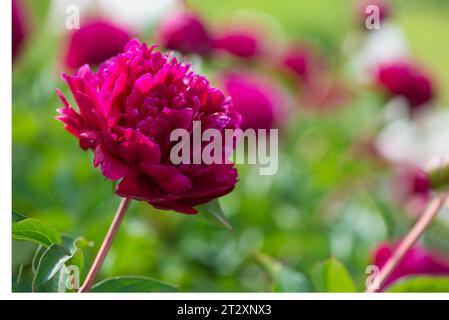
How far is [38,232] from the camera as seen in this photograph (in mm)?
371

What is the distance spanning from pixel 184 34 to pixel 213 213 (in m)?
0.42

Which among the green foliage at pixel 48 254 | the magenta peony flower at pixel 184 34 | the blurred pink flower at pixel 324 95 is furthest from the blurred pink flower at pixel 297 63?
the green foliage at pixel 48 254

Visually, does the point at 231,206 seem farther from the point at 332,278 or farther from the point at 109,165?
the point at 109,165

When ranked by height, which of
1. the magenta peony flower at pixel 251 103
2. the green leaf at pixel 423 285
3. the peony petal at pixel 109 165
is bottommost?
the green leaf at pixel 423 285

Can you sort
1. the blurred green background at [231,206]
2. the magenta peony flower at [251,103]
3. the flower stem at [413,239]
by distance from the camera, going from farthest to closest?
1. the magenta peony flower at [251,103]
2. the blurred green background at [231,206]
3. the flower stem at [413,239]

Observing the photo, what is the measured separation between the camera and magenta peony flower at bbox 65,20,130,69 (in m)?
0.73

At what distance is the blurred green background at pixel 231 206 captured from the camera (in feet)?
2.37

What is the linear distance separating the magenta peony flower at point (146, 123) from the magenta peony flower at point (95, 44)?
38 cm

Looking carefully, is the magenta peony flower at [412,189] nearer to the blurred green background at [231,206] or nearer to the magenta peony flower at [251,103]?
the blurred green background at [231,206]

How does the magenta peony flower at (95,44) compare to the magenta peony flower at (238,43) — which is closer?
the magenta peony flower at (95,44)

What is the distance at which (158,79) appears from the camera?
35cm
